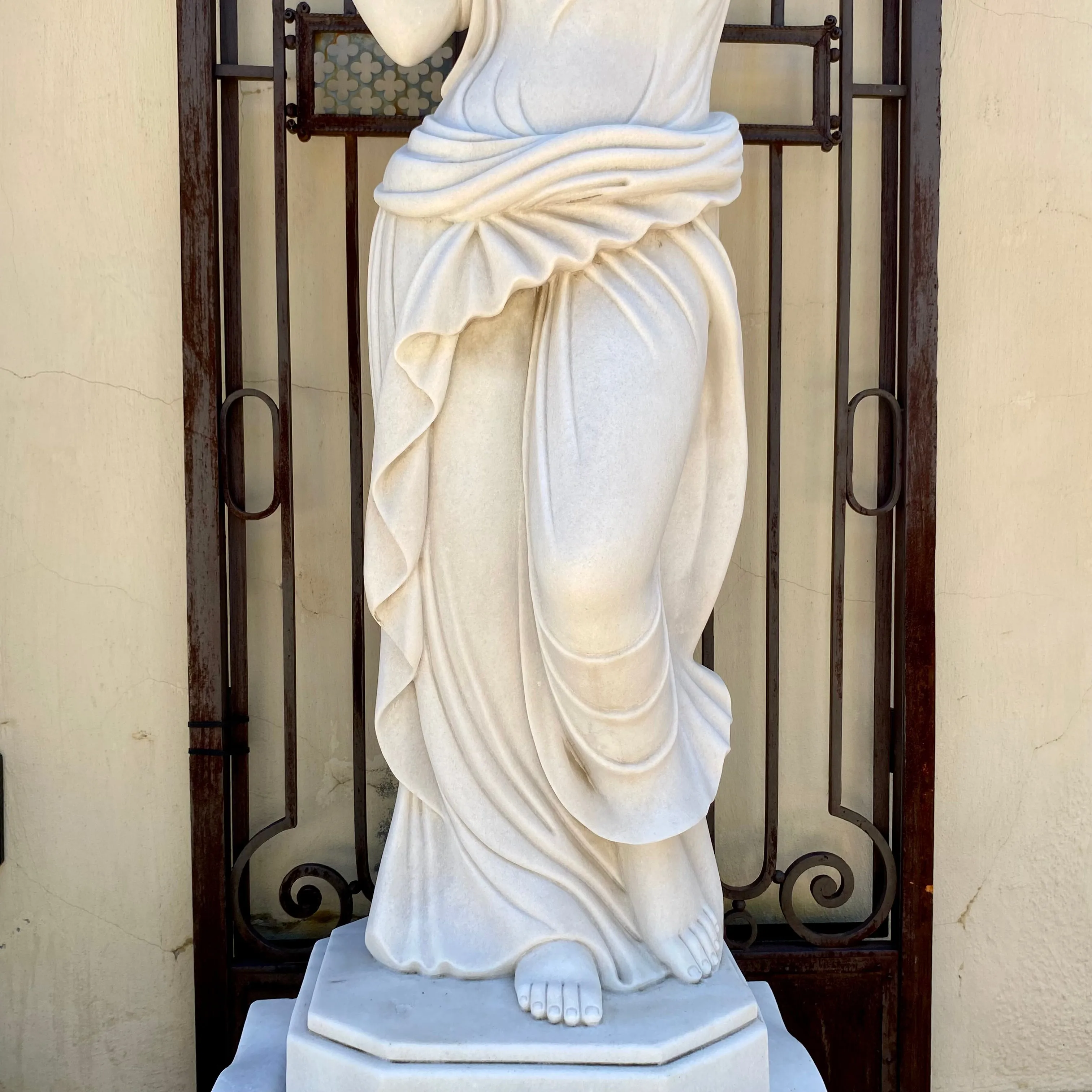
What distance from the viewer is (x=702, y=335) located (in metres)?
2.09

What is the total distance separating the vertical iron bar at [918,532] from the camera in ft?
9.12

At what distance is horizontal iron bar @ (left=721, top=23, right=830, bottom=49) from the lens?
8.90 ft

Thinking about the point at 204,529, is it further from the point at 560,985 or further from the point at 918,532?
the point at 918,532

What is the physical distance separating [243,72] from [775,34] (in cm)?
111

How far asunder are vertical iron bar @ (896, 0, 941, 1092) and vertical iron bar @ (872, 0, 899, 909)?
3cm

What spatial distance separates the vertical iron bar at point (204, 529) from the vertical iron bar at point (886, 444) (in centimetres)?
144

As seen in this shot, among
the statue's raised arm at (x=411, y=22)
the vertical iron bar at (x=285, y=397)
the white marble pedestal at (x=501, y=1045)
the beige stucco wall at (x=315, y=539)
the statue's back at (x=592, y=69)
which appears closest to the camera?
the white marble pedestal at (x=501, y=1045)

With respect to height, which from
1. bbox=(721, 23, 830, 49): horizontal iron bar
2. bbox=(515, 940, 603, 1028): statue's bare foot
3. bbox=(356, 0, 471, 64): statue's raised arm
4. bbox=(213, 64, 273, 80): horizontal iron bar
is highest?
bbox=(721, 23, 830, 49): horizontal iron bar

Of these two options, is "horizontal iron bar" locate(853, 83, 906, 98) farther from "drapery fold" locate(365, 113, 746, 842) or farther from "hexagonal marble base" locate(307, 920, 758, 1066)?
"hexagonal marble base" locate(307, 920, 758, 1066)

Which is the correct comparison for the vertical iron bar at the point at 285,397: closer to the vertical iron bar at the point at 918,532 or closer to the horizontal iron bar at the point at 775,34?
the horizontal iron bar at the point at 775,34

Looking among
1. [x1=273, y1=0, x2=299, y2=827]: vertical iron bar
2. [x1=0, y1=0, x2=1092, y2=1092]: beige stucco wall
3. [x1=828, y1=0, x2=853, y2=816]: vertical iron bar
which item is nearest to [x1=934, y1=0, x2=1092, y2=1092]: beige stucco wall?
[x1=0, y1=0, x2=1092, y2=1092]: beige stucco wall

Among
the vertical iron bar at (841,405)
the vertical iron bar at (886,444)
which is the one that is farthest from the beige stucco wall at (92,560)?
the vertical iron bar at (886,444)

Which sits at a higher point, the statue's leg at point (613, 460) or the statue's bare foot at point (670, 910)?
the statue's leg at point (613, 460)

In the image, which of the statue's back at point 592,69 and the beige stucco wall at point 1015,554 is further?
the beige stucco wall at point 1015,554
